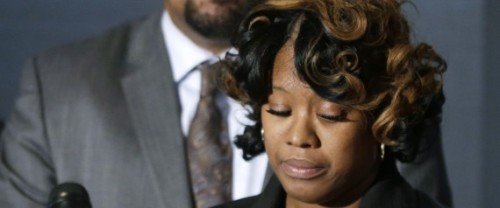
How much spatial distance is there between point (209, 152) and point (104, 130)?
190mm

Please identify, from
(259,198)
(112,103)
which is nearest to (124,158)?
(112,103)

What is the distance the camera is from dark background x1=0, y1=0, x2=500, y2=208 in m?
3.08

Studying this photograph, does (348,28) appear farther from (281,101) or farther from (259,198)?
(259,198)

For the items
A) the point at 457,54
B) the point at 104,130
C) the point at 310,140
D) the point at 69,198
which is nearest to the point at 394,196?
the point at 310,140

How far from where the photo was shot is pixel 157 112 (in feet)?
9.45

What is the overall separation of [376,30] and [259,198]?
0.28m

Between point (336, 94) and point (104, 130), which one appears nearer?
point (336, 94)

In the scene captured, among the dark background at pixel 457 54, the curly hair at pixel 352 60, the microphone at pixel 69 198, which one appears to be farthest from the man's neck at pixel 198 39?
the microphone at pixel 69 198

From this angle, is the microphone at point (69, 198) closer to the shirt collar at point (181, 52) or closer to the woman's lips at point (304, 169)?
the woman's lips at point (304, 169)

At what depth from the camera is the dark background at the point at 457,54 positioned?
3.08m

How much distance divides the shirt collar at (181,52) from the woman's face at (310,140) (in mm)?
801

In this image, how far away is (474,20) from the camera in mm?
3076

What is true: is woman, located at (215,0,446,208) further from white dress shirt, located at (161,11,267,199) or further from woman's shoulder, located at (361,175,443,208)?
white dress shirt, located at (161,11,267,199)

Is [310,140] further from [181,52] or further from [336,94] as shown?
[181,52]
